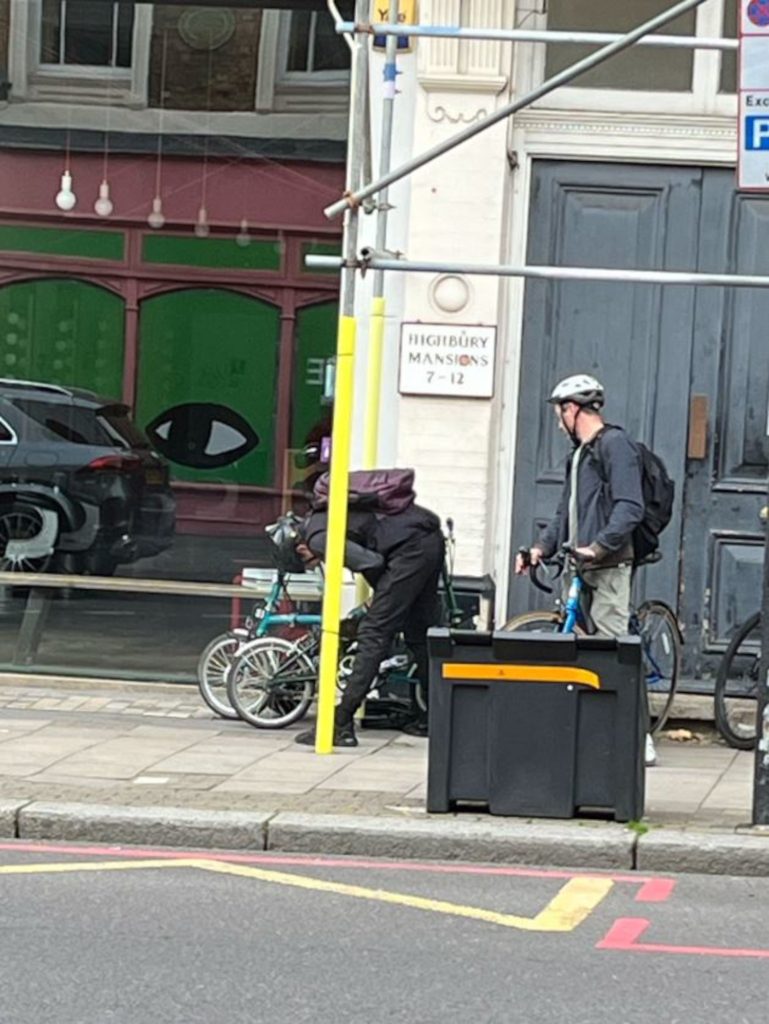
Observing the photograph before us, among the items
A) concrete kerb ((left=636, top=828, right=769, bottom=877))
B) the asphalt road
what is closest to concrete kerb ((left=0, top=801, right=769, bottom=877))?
concrete kerb ((left=636, top=828, right=769, bottom=877))

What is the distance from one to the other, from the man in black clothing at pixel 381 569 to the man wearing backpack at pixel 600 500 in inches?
20.2

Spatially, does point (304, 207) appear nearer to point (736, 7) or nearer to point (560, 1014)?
point (736, 7)

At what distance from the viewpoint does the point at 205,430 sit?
1209cm

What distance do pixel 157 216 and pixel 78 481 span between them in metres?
1.68

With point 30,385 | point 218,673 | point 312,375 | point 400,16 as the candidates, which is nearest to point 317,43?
point 400,16

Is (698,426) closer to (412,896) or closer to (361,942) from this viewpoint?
(412,896)

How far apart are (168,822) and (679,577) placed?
4.23 meters

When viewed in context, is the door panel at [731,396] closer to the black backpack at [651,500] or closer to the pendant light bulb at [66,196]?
the black backpack at [651,500]

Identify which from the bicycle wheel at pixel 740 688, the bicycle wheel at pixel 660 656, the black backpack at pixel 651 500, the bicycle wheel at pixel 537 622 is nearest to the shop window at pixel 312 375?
the bicycle wheel at pixel 537 622

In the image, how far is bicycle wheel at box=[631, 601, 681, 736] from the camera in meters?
10.8

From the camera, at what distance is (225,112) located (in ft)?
39.1

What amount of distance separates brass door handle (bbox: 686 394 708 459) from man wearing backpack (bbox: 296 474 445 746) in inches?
69.0

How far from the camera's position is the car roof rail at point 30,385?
39.7 feet

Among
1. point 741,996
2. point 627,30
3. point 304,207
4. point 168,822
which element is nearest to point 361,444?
point 304,207
